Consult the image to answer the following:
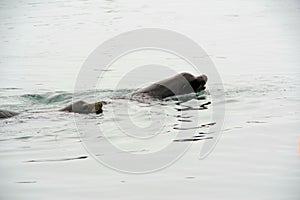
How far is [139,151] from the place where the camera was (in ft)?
23.1

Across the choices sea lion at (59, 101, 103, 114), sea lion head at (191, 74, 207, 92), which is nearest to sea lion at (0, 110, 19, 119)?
sea lion at (59, 101, 103, 114)

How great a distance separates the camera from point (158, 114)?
880 centimetres

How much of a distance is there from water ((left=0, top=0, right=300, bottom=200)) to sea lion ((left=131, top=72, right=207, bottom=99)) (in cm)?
27

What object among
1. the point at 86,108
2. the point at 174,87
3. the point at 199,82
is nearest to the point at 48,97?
the point at 86,108

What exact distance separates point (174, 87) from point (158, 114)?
1.12 m

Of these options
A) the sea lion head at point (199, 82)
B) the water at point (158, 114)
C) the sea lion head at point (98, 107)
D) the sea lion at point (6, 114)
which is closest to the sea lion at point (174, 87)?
the sea lion head at point (199, 82)

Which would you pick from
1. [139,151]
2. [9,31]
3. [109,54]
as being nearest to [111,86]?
[109,54]

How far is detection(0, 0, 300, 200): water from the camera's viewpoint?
19.4 ft

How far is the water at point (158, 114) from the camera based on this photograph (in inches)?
232

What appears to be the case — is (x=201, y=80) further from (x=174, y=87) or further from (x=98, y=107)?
(x=98, y=107)

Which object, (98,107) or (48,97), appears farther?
(48,97)

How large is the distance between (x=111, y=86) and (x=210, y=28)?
715cm

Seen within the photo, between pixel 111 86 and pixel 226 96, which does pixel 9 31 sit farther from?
pixel 226 96

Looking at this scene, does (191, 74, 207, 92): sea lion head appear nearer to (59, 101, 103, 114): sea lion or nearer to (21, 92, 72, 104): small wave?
(59, 101, 103, 114): sea lion
